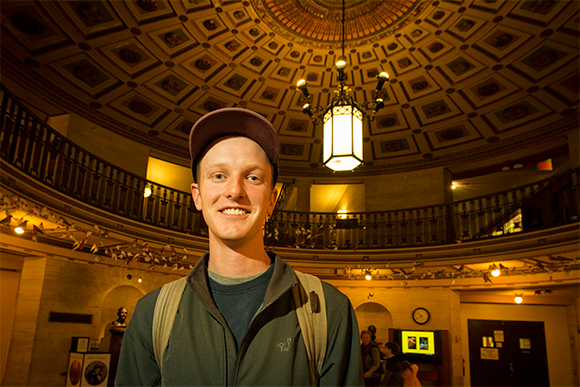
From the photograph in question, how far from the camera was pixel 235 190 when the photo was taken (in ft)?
3.92

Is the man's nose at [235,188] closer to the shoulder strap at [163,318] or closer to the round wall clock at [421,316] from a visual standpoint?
the shoulder strap at [163,318]

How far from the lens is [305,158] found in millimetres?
14008

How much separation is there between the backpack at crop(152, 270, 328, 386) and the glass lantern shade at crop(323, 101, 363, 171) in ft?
13.1

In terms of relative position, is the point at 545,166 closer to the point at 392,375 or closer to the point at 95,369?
the point at 392,375

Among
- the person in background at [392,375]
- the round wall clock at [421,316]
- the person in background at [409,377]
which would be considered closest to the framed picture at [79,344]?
the person in background at [392,375]

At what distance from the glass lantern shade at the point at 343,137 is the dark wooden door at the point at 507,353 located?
10.7m

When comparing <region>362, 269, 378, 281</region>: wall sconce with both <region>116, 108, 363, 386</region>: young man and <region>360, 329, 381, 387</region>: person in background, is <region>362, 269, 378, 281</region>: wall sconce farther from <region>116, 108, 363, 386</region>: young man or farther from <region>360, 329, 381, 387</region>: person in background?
<region>116, 108, 363, 386</region>: young man

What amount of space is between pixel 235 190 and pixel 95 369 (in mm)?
9076

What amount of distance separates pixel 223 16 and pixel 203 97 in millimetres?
2953

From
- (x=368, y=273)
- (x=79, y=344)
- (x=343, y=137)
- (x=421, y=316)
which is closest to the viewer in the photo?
(x=343, y=137)

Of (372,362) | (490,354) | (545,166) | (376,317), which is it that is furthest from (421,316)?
(545,166)

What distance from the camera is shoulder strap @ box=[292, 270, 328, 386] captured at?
1108 millimetres

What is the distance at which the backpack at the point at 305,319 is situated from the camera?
1.11 metres

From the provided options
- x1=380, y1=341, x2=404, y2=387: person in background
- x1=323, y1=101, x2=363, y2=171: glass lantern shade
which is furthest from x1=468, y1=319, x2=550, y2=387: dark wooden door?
x1=323, y1=101, x2=363, y2=171: glass lantern shade
